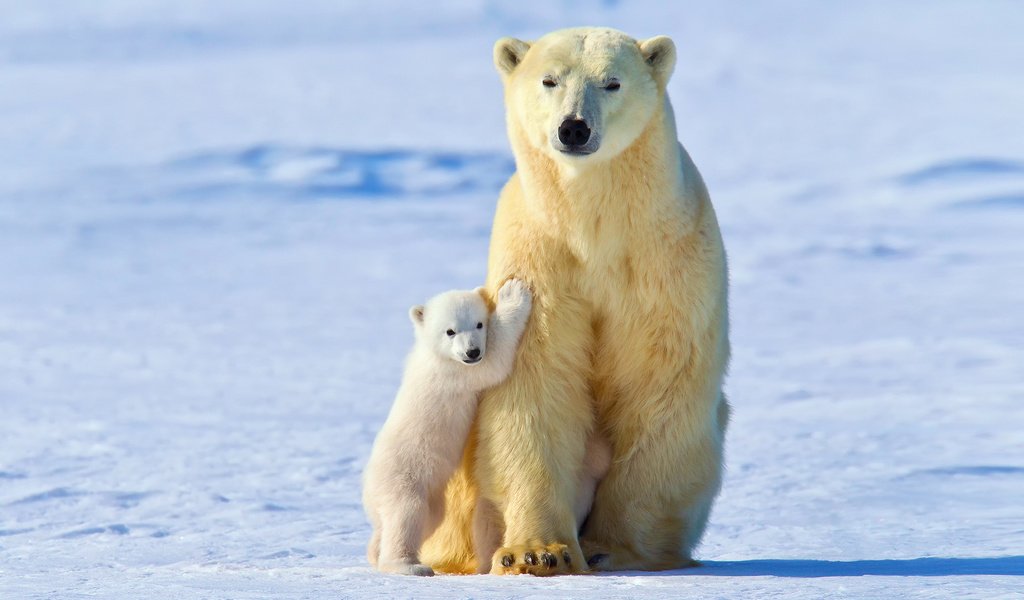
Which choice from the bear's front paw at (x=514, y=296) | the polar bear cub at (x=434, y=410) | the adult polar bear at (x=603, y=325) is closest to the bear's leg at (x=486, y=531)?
the adult polar bear at (x=603, y=325)

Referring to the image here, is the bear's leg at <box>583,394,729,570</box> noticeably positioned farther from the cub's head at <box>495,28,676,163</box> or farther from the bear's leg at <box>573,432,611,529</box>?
the cub's head at <box>495,28,676,163</box>

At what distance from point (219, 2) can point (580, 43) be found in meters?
28.5

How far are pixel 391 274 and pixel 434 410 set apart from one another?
9.70 meters

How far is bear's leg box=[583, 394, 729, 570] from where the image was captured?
4445 mm

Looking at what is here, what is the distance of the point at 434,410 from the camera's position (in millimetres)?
4348

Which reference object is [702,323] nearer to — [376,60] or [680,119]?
[680,119]

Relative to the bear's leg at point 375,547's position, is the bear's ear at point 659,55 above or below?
above

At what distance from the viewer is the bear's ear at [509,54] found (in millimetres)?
4484

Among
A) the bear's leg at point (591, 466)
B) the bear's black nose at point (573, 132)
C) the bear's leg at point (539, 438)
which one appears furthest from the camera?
the bear's leg at point (591, 466)

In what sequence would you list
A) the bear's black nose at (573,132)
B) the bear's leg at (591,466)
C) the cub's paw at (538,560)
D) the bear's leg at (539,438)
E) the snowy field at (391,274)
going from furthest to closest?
the snowy field at (391,274)
the bear's leg at (591,466)
the bear's leg at (539,438)
the cub's paw at (538,560)
the bear's black nose at (573,132)

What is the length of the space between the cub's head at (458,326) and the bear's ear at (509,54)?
708mm

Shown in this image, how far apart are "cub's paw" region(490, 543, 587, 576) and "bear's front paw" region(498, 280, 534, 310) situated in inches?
27.4

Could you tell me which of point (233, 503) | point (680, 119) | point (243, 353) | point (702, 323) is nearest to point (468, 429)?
point (702, 323)

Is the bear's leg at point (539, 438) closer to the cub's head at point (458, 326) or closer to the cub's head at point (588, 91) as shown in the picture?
the cub's head at point (458, 326)
